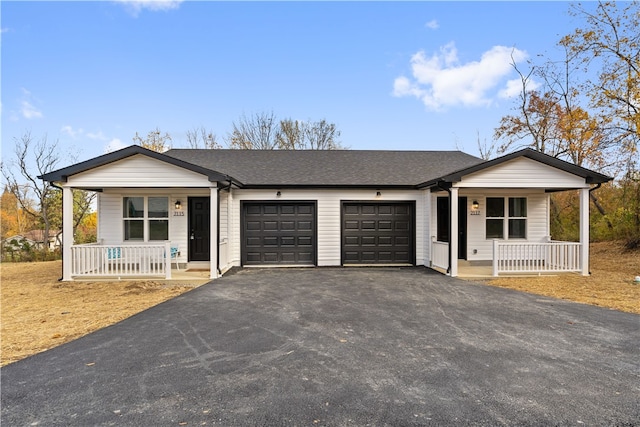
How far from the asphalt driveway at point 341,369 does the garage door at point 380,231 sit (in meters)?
4.85

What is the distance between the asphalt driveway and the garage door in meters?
4.85

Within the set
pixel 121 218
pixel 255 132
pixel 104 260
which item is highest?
pixel 255 132

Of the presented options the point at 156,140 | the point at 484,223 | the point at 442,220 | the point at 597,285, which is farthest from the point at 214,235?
the point at 156,140

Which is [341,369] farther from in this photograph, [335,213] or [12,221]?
[12,221]

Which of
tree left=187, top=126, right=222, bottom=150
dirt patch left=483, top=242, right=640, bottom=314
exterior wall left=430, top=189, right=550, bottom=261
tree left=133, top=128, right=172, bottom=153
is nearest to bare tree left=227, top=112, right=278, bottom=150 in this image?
tree left=187, top=126, right=222, bottom=150

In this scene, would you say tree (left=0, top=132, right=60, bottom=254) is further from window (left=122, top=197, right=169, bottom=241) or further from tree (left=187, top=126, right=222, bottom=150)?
window (left=122, top=197, right=169, bottom=241)

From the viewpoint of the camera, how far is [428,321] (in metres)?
5.16

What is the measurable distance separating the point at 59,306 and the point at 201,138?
22.8 m

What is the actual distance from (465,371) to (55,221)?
25.0 meters

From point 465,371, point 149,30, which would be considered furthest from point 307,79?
point 465,371

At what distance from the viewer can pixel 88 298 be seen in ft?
22.5

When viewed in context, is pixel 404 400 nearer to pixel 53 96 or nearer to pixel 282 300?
pixel 282 300

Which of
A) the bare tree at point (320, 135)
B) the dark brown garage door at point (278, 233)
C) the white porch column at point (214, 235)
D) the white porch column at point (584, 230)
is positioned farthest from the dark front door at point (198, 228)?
the bare tree at point (320, 135)

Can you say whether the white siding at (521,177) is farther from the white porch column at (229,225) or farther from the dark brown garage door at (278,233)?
the white porch column at (229,225)
